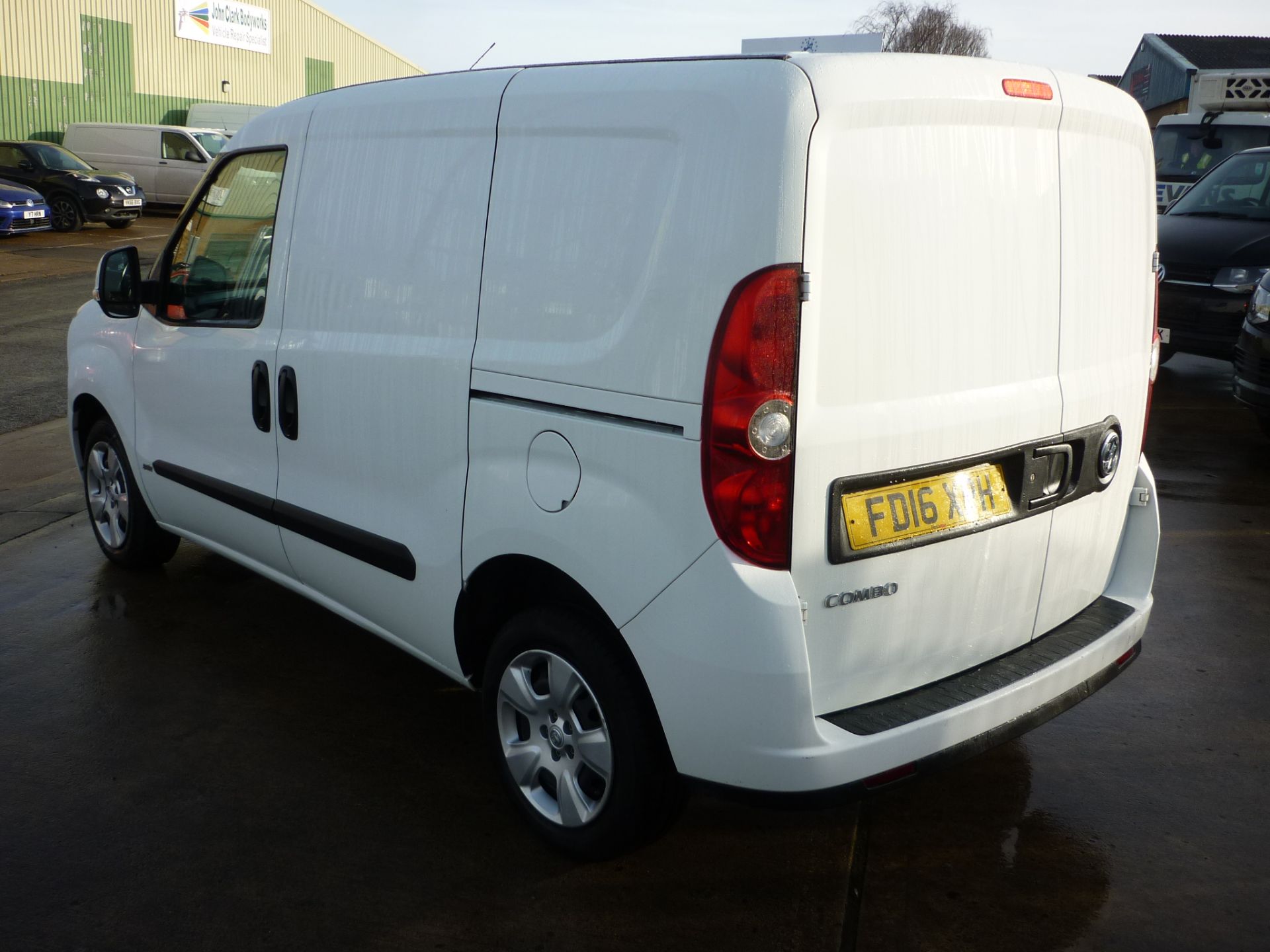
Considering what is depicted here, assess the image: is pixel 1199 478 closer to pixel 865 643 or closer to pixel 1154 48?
pixel 865 643

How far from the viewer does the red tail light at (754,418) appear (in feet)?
7.73

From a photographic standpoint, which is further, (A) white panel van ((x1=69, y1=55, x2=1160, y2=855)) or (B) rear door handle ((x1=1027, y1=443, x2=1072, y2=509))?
(B) rear door handle ((x1=1027, y1=443, x2=1072, y2=509))

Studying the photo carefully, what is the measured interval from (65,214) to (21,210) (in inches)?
86.7

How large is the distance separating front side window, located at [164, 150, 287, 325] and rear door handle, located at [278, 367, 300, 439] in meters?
0.28

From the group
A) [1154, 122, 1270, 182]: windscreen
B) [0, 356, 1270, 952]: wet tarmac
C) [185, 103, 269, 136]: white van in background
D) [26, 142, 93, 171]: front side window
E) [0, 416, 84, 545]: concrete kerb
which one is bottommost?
[0, 416, 84, 545]: concrete kerb

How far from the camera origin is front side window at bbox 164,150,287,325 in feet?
12.7

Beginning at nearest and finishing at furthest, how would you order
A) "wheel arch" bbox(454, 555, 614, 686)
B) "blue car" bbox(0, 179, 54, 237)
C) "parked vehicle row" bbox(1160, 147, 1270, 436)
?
"wheel arch" bbox(454, 555, 614, 686) → "parked vehicle row" bbox(1160, 147, 1270, 436) → "blue car" bbox(0, 179, 54, 237)

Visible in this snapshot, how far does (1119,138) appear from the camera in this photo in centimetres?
299

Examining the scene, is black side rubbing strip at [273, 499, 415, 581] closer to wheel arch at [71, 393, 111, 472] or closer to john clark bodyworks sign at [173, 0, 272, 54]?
wheel arch at [71, 393, 111, 472]

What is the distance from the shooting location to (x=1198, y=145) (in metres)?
15.0

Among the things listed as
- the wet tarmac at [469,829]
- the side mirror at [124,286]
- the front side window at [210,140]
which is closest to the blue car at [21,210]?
the front side window at [210,140]

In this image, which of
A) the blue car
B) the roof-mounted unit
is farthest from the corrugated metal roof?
the blue car

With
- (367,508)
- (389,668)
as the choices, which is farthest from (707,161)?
(389,668)

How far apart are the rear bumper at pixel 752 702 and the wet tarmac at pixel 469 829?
30 centimetres
